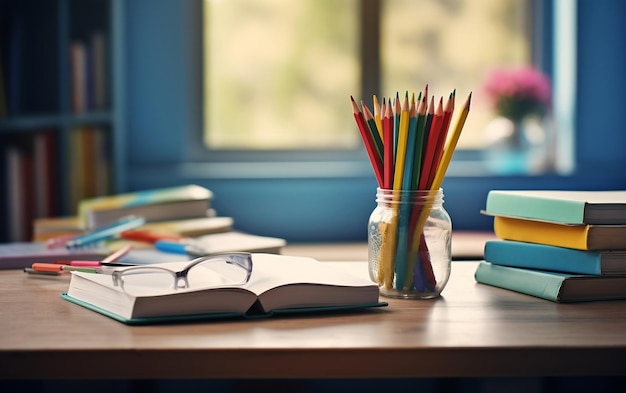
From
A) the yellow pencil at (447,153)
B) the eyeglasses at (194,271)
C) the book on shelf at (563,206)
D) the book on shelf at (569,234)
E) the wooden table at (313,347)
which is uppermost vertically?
the yellow pencil at (447,153)

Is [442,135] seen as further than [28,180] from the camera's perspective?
No

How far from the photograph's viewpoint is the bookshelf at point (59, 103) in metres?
2.58

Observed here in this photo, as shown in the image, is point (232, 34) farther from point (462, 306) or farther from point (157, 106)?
point (462, 306)

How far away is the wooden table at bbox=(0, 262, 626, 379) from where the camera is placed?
80 cm

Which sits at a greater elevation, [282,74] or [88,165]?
[282,74]

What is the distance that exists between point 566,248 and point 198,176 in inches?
74.3

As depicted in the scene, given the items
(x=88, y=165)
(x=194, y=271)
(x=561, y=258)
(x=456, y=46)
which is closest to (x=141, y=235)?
(x=194, y=271)

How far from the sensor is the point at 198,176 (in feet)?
9.35

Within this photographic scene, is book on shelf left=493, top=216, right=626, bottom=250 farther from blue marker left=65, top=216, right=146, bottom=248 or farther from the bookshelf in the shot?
the bookshelf

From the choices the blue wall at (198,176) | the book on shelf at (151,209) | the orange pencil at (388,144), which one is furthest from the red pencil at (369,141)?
the blue wall at (198,176)

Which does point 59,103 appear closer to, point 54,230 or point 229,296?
point 54,230

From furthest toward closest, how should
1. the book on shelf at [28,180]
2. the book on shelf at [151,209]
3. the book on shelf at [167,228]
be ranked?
the book on shelf at [28,180]
the book on shelf at [151,209]
the book on shelf at [167,228]

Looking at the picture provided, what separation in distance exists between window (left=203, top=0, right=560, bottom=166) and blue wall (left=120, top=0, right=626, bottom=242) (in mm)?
125

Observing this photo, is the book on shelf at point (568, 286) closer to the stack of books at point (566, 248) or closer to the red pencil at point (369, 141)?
the stack of books at point (566, 248)
